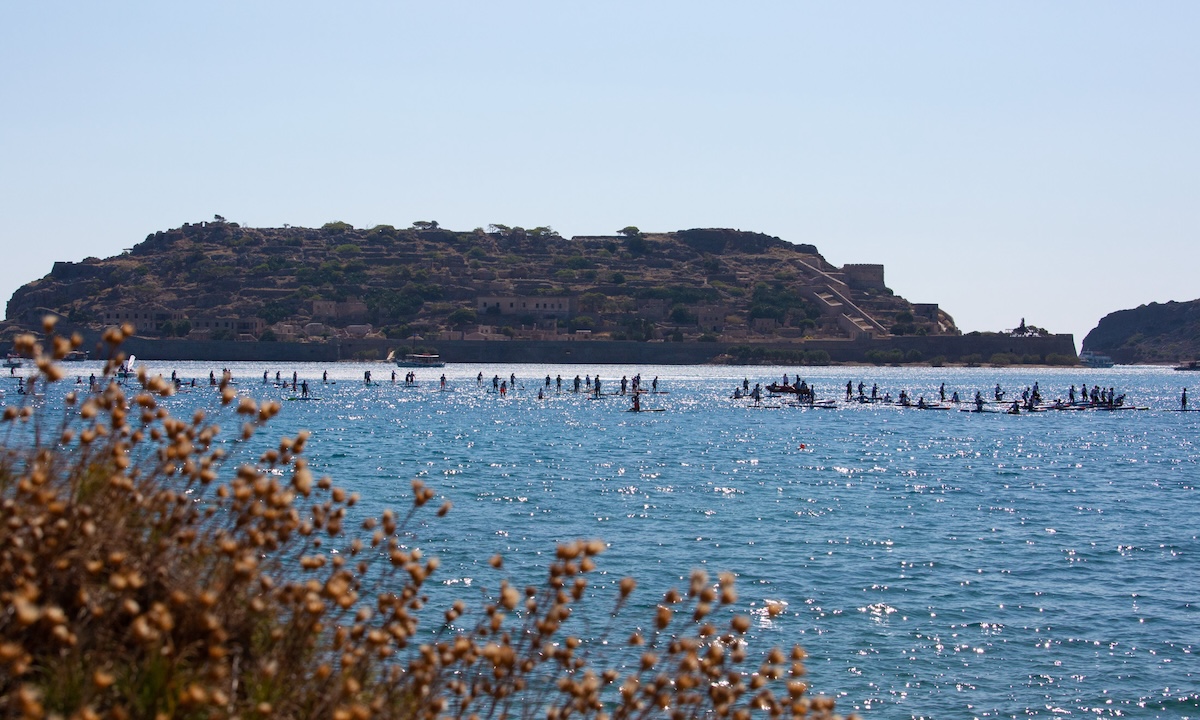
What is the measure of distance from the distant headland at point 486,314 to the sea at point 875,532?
8899cm

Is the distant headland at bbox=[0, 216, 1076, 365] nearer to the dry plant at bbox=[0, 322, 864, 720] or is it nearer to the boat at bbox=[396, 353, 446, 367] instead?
the boat at bbox=[396, 353, 446, 367]

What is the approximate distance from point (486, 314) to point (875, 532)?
479 ft

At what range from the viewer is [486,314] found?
171m

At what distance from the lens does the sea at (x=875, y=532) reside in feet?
50.6

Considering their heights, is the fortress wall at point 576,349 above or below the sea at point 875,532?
above

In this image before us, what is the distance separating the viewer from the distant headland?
157 metres

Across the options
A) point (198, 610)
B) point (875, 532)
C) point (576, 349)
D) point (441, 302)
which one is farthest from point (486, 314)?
point (198, 610)

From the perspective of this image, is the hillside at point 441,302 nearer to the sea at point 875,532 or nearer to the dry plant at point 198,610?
the sea at point 875,532

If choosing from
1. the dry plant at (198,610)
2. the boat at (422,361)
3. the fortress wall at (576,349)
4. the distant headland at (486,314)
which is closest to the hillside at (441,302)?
the distant headland at (486,314)

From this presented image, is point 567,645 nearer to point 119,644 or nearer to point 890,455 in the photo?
point 119,644

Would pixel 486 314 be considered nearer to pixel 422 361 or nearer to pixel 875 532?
pixel 422 361

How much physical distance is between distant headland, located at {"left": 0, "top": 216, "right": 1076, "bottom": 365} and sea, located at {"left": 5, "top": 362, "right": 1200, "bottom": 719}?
88994 millimetres

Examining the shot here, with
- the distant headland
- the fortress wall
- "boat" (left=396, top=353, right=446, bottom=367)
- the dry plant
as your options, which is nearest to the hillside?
the distant headland

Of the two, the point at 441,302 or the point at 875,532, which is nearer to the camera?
the point at 875,532
